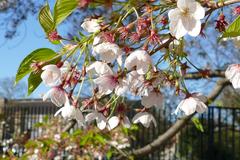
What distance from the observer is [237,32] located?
727 mm

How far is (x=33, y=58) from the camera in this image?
2.68 feet

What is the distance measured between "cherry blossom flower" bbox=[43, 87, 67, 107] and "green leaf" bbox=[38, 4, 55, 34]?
0.10 meters

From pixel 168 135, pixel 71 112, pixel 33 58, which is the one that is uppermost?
pixel 33 58

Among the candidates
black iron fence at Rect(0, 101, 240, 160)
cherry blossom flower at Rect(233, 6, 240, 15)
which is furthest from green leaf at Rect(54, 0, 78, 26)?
black iron fence at Rect(0, 101, 240, 160)

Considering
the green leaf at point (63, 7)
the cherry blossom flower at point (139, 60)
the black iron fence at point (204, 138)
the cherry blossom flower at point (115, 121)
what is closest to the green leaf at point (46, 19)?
the green leaf at point (63, 7)

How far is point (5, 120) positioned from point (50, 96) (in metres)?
11.5

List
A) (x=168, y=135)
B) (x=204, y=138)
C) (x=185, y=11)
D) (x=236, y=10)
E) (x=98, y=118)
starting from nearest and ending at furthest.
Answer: (x=185, y=11)
(x=236, y=10)
(x=98, y=118)
(x=168, y=135)
(x=204, y=138)

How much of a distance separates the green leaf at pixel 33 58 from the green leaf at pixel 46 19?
0.13ft

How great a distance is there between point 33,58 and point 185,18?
27 centimetres

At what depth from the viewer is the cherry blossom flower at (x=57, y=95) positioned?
2.69 ft

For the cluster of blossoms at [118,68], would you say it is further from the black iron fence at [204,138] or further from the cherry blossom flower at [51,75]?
the black iron fence at [204,138]

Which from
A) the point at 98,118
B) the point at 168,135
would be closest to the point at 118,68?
the point at 98,118

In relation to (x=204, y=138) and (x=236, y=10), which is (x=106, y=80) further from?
(x=204, y=138)

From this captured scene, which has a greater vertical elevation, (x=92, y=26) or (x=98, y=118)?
(x=92, y=26)
